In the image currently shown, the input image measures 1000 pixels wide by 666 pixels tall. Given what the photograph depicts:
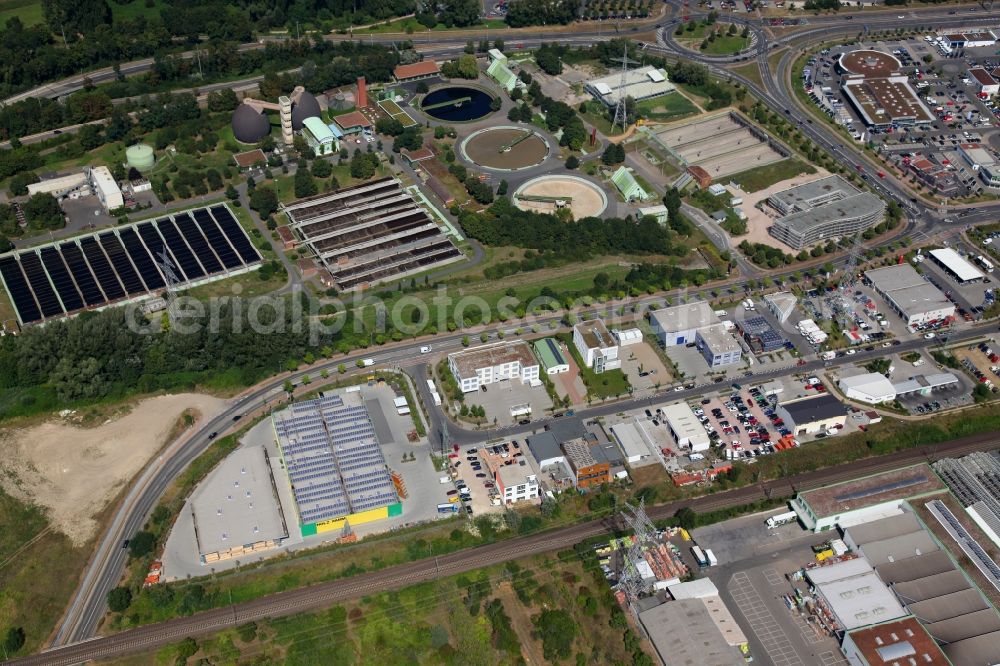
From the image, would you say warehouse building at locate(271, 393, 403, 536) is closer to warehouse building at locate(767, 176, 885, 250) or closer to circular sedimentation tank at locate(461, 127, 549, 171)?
circular sedimentation tank at locate(461, 127, 549, 171)

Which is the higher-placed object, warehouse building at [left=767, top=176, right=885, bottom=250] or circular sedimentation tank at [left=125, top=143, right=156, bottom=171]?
warehouse building at [left=767, top=176, right=885, bottom=250]

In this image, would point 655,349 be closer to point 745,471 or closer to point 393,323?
point 745,471

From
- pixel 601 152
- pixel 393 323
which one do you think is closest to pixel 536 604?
pixel 393 323

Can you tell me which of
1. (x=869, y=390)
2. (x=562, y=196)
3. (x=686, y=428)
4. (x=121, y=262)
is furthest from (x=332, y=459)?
(x=869, y=390)

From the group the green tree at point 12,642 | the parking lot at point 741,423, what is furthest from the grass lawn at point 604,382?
the green tree at point 12,642

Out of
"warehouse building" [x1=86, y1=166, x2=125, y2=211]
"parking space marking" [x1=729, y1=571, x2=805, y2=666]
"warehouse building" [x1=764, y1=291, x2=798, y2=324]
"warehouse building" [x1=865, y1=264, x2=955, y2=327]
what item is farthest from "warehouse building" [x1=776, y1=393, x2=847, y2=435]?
"warehouse building" [x1=86, y1=166, x2=125, y2=211]

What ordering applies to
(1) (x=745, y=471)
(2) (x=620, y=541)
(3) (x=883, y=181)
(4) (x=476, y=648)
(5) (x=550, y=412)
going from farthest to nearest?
(3) (x=883, y=181) < (5) (x=550, y=412) < (1) (x=745, y=471) < (2) (x=620, y=541) < (4) (x=476, y=648)

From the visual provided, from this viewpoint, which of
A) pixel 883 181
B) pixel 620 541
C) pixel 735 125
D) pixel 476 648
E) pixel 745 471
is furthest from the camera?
pixel 735 125
